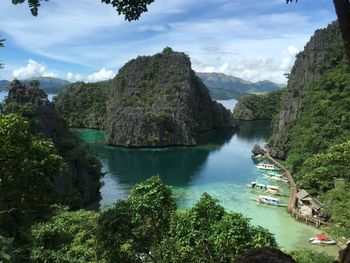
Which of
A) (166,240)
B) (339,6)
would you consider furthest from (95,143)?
(339,6)

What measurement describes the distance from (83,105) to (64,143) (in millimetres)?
92691

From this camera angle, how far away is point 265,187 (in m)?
53.1

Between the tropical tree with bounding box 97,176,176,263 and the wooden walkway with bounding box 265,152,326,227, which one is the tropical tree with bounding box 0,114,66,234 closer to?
the tropical tree with bounding box 97,176,176,263

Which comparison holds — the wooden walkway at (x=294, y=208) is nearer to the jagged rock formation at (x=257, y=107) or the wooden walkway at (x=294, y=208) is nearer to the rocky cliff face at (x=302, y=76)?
the rocky cliff face at (x=302, y=76)

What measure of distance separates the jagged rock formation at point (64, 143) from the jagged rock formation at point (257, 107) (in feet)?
357

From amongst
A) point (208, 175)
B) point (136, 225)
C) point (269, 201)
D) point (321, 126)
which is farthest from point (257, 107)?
point (136, 225)

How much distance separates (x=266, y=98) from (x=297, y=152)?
106354 millimetres

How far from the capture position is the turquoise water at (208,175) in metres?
39.7

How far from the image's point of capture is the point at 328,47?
249 ft

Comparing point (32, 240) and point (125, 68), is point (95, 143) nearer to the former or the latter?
point (125, 68)

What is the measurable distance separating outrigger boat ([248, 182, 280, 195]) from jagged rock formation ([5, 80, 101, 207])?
19942 mm

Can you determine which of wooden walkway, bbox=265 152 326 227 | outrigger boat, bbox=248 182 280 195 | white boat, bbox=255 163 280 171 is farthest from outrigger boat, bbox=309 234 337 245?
white boat, bbox=255 163 280 171

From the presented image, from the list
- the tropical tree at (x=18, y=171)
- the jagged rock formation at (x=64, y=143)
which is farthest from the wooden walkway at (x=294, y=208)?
the tropical tree at (x=18, y=171)

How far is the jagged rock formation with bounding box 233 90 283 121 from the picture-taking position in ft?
509
